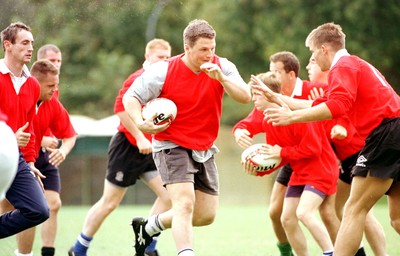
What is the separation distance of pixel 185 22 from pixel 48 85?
3270 cm

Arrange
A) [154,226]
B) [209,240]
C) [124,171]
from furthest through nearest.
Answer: [209,240] < [124,171] < [154,226]

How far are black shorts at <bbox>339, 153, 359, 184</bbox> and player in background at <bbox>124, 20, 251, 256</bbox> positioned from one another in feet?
5.39

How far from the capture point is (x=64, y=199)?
101ft

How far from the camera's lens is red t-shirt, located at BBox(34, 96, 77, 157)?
9.24 meters

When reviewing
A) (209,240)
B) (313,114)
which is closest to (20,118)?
(313,114)

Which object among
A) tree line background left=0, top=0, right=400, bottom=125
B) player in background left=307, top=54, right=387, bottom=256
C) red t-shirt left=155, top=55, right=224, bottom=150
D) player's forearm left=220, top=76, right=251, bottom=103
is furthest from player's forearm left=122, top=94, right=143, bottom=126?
tree line background left=0, top=0, right=400, bottom=125

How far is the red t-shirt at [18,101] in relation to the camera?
7805 millimetres

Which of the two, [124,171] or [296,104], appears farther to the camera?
[124,171]

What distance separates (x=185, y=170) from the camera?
7738 mm

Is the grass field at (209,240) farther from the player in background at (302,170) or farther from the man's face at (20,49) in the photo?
the man's face at (20,49)

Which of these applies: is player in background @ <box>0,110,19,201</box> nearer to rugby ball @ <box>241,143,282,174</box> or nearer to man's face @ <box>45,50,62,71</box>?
rugby ball @ <box>241,143,282,174</box>

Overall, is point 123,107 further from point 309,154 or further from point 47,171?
point 309,154

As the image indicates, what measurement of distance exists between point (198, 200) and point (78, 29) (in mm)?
35078

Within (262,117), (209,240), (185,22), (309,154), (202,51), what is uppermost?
(202,51)
